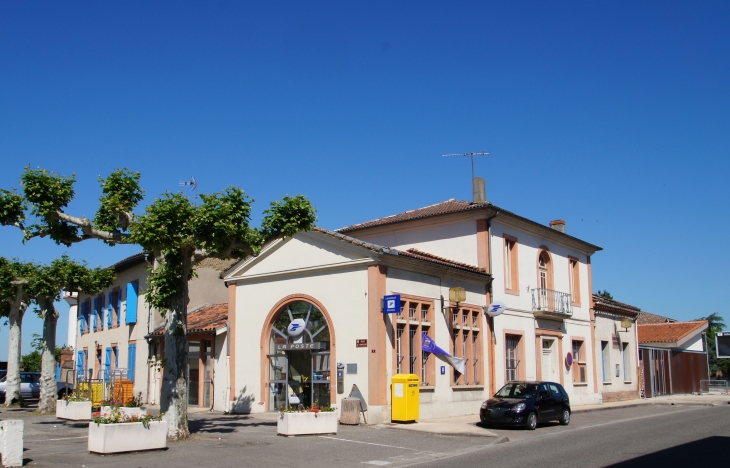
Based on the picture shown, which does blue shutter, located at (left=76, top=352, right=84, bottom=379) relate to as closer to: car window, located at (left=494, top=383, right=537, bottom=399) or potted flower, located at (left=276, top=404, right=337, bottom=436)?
potted flower, located at (left=276, top=404, right=337, bottom=436)

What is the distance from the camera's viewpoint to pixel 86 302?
35844 millimetres

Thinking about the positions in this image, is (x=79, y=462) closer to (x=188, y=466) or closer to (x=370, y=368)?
(x=188, y=466)

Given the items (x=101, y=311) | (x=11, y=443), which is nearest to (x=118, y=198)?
(x=11, y=443)

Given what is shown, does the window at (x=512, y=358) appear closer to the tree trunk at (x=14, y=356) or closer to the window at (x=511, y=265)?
the window at (x=511, y=265)

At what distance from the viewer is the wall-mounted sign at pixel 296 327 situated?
817 inches

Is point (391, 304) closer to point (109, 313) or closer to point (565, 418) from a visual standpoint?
point (565, 418)

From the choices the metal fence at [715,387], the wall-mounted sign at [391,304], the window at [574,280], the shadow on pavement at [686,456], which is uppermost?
the window at [574,280]

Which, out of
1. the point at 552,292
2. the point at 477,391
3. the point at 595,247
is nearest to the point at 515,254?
the point at 552,292

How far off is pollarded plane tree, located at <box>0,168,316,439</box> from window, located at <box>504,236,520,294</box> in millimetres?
10727

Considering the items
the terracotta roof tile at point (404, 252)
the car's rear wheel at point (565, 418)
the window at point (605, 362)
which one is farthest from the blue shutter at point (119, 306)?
the window at point (605, 362)

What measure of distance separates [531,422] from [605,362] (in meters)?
15.2

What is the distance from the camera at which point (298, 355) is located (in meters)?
21.0

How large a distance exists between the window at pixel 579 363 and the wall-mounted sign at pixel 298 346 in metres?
13.1

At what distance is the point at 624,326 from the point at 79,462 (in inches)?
1045
